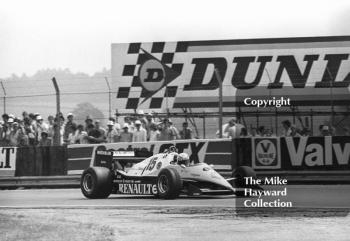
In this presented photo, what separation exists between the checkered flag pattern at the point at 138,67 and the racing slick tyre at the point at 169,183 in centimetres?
737

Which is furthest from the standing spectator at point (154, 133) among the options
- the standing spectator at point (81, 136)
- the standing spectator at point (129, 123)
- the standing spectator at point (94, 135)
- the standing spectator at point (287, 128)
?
the standing spectator at point (287, 128)

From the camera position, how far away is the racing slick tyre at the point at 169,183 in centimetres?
1356

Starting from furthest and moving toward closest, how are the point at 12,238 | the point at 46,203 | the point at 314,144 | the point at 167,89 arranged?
the point at 167,89, the point at 314,144, the point at 46,203, the point at 12,238

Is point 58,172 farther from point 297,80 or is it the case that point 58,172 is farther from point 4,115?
point 297,80

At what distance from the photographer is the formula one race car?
45.0 ft

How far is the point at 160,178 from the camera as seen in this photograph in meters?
13.9

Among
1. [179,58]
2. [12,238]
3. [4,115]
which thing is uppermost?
[179,58]

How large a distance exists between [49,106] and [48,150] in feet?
4.37

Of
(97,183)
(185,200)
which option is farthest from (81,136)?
(185,200)

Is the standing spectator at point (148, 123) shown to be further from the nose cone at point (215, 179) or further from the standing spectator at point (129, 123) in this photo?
the nose cone at point (215, 179)

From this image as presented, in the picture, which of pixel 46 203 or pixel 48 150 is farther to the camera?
pixel 48 150

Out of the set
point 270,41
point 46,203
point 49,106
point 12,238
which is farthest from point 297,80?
point 12,238

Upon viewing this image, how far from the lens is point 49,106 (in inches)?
788

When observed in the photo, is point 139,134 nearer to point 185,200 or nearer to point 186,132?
point 186,132
